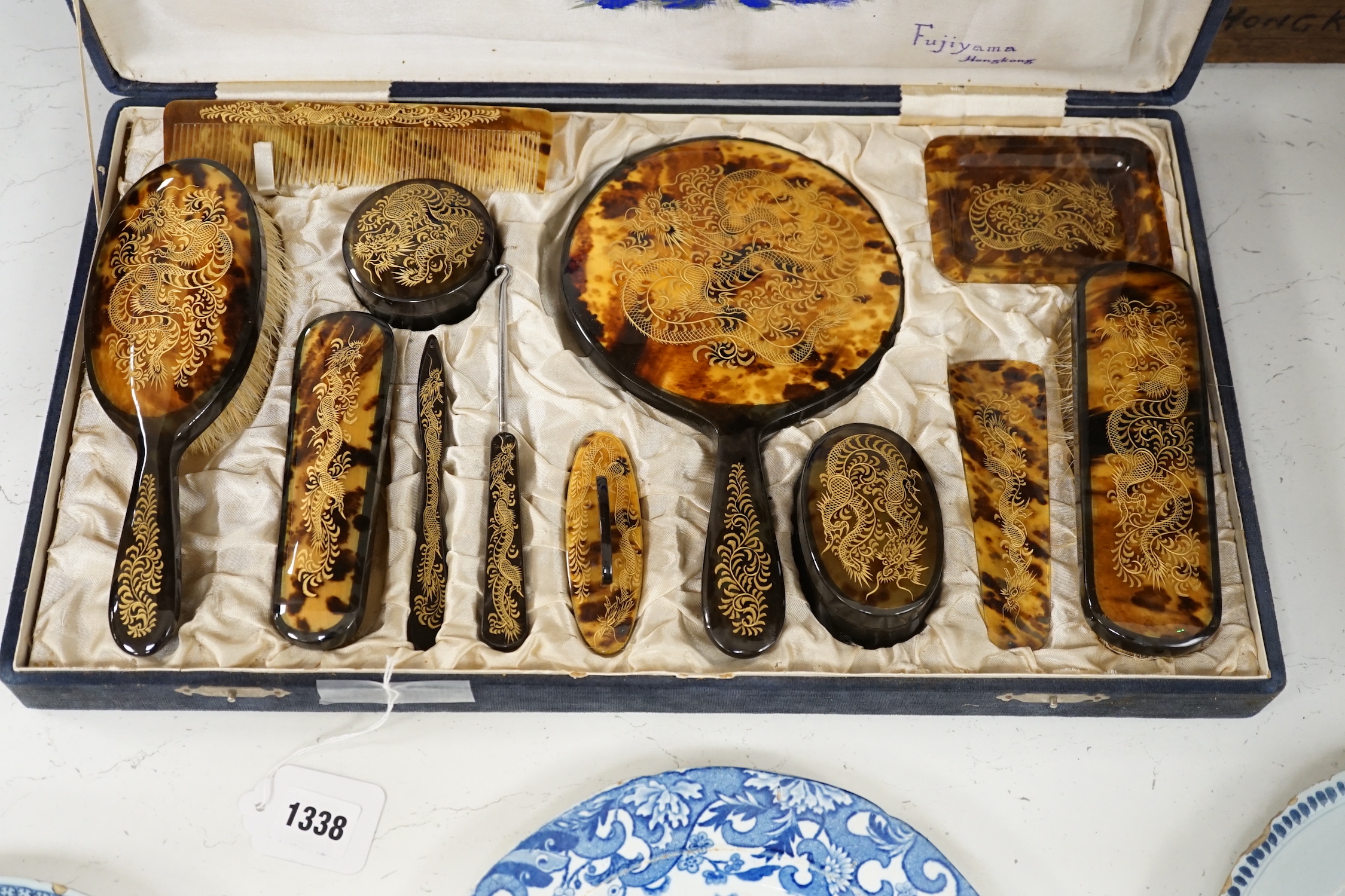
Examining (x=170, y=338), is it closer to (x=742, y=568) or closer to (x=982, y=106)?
(x=742, y=568)

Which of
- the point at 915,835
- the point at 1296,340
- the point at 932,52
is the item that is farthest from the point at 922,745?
the point at 932,52

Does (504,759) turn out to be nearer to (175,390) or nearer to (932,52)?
(175,390)

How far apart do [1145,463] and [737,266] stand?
0.66m

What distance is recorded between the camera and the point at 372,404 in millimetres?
1679

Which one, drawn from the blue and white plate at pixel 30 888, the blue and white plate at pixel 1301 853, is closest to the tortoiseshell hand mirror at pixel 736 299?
the blue and white plate at pixel 1301 853

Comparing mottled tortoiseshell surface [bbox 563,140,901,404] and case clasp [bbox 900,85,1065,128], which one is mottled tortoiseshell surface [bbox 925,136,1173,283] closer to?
case clasp [bbox 900,85,1065,128]

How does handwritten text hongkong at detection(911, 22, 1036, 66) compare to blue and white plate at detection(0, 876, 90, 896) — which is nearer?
blue and white plate at detection(0, 876, 90, 896)

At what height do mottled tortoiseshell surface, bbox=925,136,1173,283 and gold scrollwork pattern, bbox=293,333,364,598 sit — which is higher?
mottled tortoiseshell surface, bbox=925,136,1173,283

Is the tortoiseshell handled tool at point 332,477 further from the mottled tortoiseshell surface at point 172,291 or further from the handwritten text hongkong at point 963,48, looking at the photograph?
the handwritten text hongkong at point 963,48

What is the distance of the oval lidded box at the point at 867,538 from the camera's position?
1561mm

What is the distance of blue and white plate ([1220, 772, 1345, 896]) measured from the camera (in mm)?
1533

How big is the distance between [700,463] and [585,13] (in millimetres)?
805

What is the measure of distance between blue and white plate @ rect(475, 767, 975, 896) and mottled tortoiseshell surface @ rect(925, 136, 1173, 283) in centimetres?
87

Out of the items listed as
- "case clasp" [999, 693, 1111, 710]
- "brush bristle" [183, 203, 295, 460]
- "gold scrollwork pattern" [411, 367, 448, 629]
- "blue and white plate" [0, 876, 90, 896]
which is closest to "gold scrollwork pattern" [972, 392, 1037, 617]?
"case clasp" [999, 693, 1111, 710]
